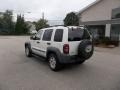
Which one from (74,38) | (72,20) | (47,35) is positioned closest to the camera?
(74,38)

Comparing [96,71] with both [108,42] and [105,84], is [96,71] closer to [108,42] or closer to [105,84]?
[105,84]

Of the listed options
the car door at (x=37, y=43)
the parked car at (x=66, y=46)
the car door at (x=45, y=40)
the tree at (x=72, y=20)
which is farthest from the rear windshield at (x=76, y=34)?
the tree at (x=72, y=20)

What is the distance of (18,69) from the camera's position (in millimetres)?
5766

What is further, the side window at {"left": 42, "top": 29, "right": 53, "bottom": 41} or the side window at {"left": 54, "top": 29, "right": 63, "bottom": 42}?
the side window at {"left": 42, "top": 29, "right": 53, "bottom": 41}

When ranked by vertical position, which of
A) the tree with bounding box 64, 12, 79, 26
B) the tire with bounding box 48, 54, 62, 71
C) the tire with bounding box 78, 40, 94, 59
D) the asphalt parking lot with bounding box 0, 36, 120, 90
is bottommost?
the asphalt parking lot with bounding box 0, 36, 120, 90

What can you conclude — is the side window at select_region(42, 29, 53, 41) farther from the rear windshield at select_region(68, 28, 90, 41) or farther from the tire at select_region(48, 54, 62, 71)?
the rear windshield at select_region(68, 28, 90, 41)

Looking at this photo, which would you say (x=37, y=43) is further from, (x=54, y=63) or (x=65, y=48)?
(x=65, y=48)

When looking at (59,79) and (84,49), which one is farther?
(84,49)

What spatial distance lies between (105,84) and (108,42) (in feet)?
36.5

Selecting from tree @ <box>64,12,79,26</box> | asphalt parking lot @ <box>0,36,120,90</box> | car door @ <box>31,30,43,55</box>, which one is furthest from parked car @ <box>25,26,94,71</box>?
tree @ <box>64,12,79,26</box>

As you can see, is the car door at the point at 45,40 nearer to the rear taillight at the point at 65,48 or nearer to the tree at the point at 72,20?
the rear taillight at the point at 65,48

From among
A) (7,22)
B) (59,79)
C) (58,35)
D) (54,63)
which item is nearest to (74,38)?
(58,35)

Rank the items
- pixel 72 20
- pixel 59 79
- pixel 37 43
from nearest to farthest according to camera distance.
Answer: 1. pixel 59 79
2. pixel 37 43
3. pixel 72 20

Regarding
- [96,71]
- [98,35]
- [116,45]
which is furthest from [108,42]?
[96,71]
